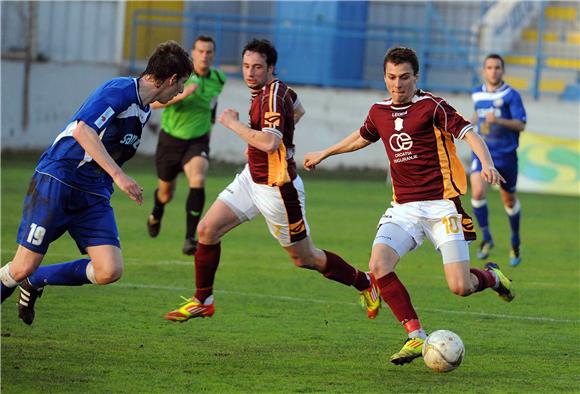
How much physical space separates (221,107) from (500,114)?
11.1 meters

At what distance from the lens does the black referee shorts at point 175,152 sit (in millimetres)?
12305

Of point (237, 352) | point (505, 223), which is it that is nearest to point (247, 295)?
point (237, 352)

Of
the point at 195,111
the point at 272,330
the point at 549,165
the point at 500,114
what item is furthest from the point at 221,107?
the point at 272,330

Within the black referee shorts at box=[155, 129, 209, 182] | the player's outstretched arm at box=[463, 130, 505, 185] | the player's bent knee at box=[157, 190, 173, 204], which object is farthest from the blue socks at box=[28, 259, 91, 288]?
the player's bent knee at box=[157, 190, 173, 204]

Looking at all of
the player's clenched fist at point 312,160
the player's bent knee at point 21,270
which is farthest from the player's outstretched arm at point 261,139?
the player's bent knee at point 21,270

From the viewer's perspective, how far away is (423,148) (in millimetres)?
7496

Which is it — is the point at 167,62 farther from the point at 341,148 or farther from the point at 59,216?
the point at 341,148

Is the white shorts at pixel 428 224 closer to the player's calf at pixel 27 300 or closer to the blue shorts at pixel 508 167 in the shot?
the player's calf at pixel 27 300

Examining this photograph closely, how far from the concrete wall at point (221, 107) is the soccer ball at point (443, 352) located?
51.3ft

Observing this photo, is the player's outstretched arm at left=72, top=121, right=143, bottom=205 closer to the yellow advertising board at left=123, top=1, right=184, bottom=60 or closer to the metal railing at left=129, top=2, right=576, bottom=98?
the metal railing at left=129, top=2, right=576, bottom=98

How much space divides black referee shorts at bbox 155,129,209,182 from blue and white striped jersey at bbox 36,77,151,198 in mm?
5171

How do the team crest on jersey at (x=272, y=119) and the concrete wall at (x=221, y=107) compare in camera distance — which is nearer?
the team crest on jersey at (x=272, y=119)

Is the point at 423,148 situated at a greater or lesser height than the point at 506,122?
greater

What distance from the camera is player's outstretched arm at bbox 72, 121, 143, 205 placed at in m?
6.50
